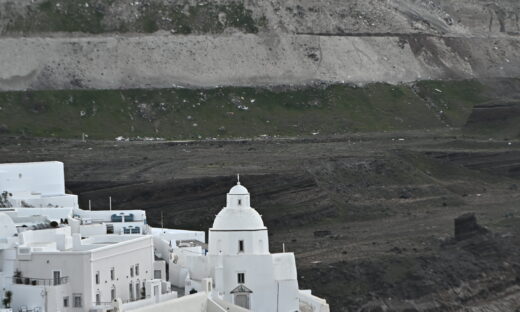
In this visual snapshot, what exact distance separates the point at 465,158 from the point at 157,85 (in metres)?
26.7

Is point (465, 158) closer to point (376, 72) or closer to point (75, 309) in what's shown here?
point (376, 72)

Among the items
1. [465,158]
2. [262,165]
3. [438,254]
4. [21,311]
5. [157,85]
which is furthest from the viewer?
[157,85]

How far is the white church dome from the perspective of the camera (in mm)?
75438

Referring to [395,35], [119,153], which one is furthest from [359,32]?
[119,153]

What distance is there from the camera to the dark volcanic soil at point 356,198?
298 feet

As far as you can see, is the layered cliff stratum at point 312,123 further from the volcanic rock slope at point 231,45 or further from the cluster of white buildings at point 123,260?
the cluster of white buildings at point 123,260

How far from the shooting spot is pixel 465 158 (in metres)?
124

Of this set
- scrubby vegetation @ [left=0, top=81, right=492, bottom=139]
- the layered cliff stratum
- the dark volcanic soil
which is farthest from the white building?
scrubby vegetation @ [left=0, top=81, right=492, bottom=139]

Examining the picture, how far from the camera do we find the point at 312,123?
14075cm

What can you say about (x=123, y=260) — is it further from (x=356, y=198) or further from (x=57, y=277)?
(x=356, y=198)

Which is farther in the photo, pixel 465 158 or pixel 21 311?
pixel 465 158

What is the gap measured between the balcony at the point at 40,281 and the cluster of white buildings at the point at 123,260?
0.03 m

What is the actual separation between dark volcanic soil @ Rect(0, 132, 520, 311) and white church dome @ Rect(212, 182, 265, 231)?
10.4m

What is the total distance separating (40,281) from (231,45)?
83.3 meters
